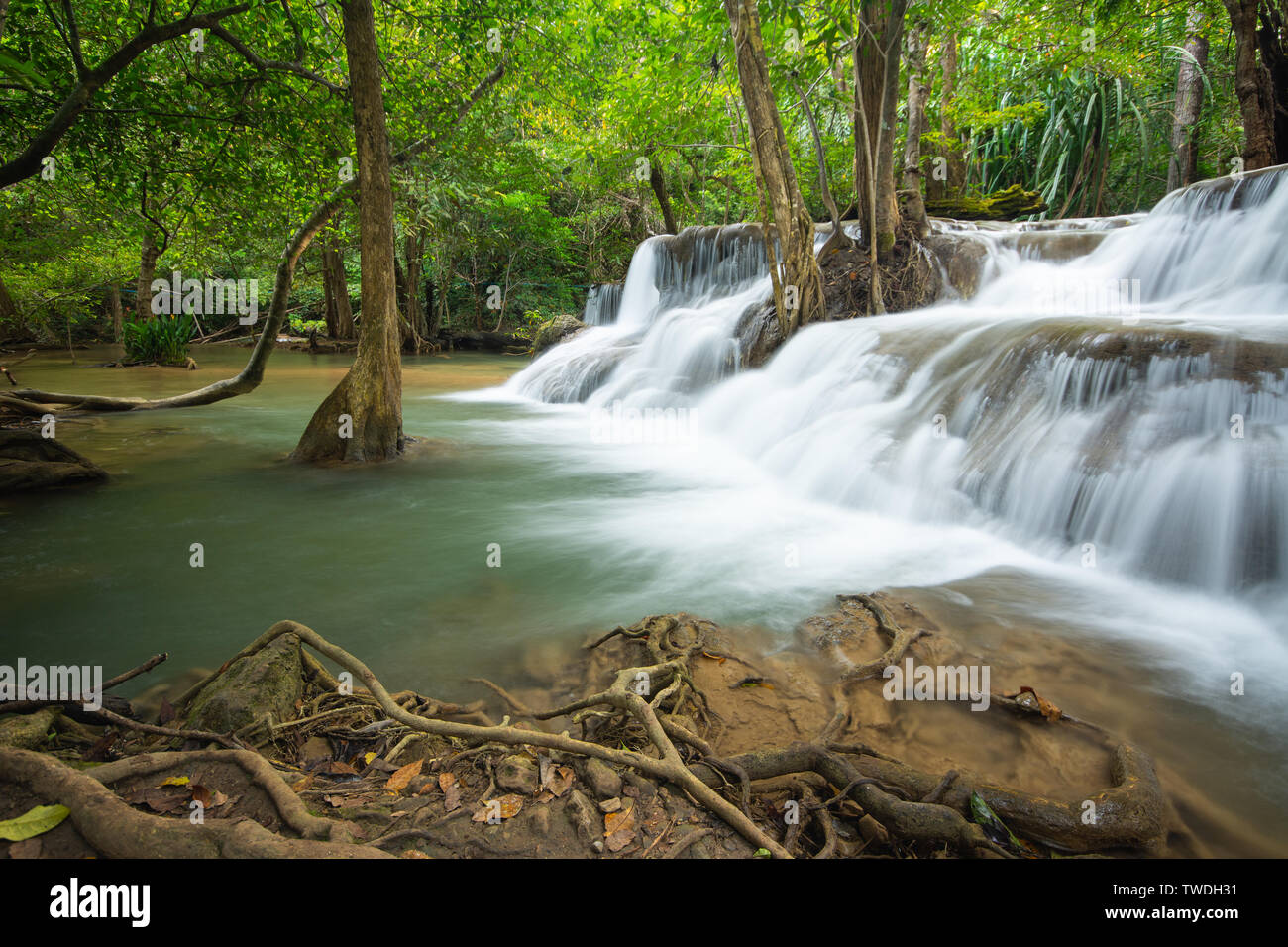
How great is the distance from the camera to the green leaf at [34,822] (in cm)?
156

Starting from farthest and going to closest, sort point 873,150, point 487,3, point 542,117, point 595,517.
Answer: point 542,117
point 873,150
point 487,3
point 595,517

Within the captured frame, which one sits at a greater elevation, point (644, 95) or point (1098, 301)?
point (644, 95)

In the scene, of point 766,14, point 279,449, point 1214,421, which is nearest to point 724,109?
point 766,14

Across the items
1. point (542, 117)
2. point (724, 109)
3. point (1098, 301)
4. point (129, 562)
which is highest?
point (542, 117)

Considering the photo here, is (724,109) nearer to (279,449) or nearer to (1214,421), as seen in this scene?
(279,449)

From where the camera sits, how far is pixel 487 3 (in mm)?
7438

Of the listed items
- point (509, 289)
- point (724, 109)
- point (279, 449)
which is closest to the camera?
point (279, 449)

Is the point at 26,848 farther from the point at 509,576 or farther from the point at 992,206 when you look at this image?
the point at 992,206

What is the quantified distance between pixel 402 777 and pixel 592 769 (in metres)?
0.63

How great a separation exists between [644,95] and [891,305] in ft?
18.8

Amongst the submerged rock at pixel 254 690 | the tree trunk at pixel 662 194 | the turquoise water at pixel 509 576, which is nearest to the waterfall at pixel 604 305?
the tree trunk at pixel 662 194

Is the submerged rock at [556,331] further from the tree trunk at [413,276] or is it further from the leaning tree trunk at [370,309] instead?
the leaning tree trunk at [370,309]

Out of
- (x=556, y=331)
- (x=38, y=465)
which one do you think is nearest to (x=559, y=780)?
(x=38, y=465)

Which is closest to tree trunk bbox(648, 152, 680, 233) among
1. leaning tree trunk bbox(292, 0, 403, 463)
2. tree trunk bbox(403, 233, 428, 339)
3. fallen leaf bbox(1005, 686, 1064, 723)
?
tree trunk bbox(403, 233, 428, 339)
